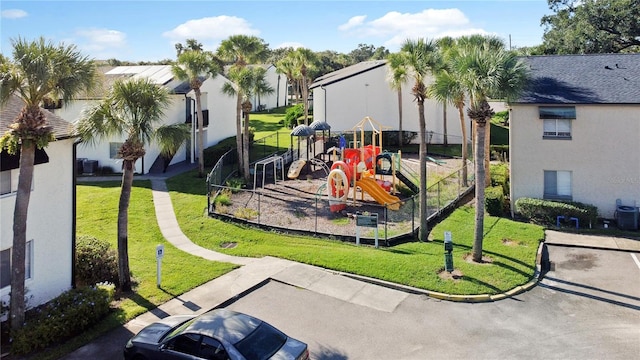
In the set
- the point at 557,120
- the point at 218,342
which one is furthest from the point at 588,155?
the point at 218,342

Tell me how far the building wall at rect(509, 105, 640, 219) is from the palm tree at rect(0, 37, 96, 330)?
65.1 ft

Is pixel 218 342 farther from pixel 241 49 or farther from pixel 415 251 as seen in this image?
pixel 241 49

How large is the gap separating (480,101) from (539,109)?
812 cm

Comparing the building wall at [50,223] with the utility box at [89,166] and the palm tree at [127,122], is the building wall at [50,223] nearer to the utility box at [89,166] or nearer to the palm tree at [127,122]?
the palm tree at [127,122]

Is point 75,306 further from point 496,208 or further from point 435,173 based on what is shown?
point 435,173

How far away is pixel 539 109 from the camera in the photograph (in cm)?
2325

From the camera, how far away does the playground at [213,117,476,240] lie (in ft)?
72.1

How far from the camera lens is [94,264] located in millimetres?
15867

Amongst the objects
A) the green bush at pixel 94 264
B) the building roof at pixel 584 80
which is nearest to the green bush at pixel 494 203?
the building roof at pixel 584 80

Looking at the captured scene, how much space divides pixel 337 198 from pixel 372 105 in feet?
67.4

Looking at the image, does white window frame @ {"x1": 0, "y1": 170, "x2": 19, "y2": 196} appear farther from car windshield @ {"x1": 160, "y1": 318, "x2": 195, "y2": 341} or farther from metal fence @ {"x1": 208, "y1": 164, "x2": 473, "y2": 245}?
metal fence @ {"x1": 208, "y1": 164, "x2": 473, "y2": 245}

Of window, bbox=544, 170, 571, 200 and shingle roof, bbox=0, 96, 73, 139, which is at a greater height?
shingle roof, bbox=0, 96, 73, 139

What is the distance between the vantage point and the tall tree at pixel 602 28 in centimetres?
4191

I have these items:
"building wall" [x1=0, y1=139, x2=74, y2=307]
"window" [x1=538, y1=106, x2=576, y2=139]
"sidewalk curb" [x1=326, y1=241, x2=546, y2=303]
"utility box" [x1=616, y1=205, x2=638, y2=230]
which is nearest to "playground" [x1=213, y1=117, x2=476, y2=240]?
"sidewalk curb" [x1=326, y1=241, x2=546, y2=303]
